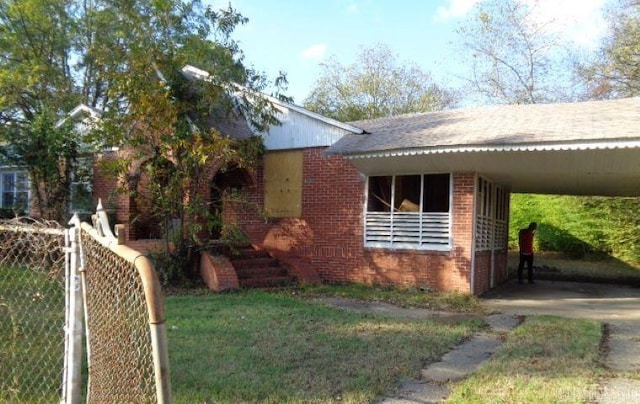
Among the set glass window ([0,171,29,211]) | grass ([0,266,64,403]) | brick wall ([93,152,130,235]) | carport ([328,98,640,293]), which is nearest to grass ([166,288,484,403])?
grass ([0,266,64,403])

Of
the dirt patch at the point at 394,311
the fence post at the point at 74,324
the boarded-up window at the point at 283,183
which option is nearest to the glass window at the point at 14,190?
the boarded-up window at the point at 283,183

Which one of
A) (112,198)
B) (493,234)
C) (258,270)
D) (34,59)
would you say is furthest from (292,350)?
(34,59)

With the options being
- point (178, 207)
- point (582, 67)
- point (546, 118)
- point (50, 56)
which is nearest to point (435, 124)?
point (546, 118)

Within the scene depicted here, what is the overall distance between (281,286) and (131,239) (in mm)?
4868

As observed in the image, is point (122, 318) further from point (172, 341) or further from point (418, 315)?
point (418, 315)

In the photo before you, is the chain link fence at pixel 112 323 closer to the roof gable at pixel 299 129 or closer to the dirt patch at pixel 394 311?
the dirt patch at pixel 394 311

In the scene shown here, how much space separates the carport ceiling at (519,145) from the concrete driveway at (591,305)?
261 cm

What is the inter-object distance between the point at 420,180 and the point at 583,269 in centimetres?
994

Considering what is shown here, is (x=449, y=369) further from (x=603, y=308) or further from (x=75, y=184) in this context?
(x=75, y=184)

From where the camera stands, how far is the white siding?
13141mm

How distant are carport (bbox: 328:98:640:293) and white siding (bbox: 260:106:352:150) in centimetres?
45

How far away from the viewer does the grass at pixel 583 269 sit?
55.4 feet

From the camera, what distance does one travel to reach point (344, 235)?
1284 centimetres

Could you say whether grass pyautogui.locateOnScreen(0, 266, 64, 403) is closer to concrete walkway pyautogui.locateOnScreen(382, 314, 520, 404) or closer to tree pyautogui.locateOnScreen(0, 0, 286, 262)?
concrete walkway pyautogui.locateOnScreen(382, 314, 520, 404)
